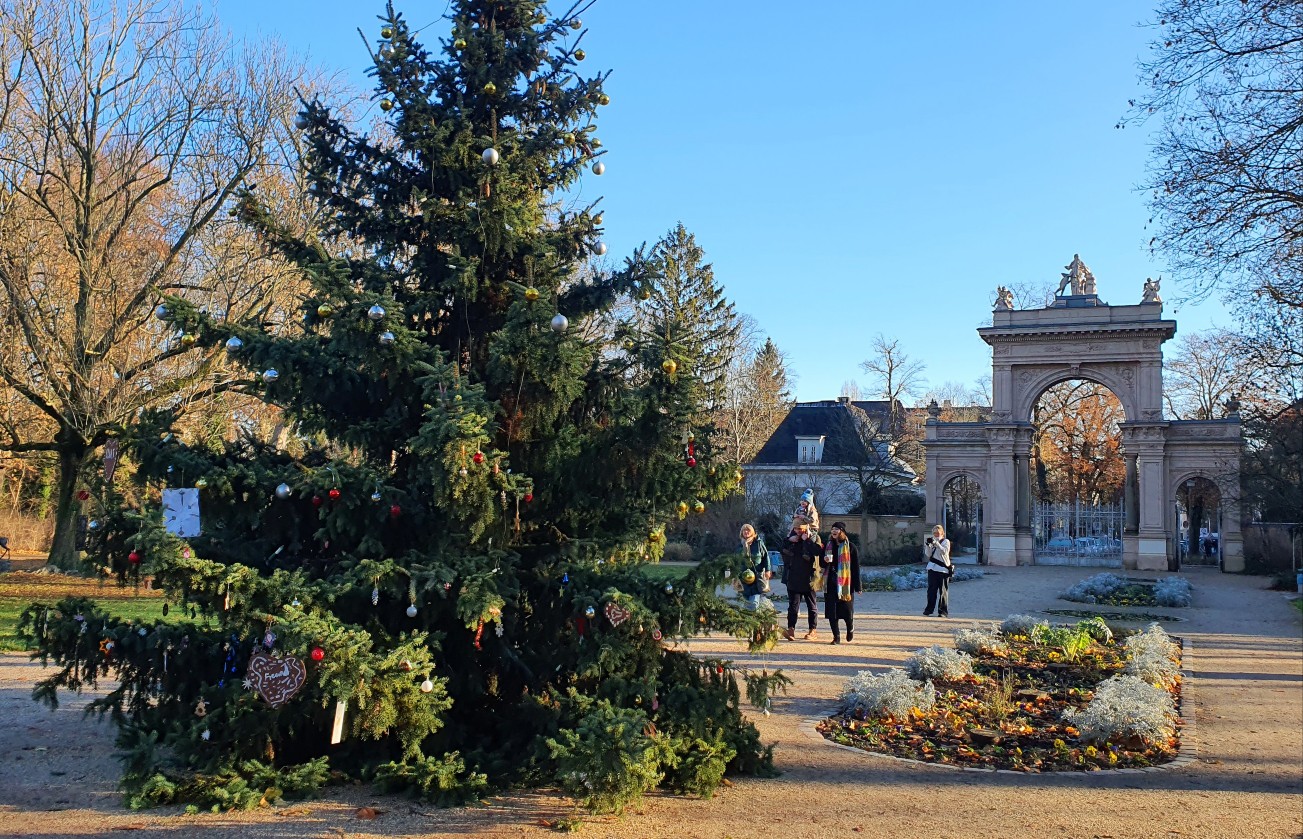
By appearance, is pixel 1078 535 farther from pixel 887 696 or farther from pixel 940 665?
pixel 887 696

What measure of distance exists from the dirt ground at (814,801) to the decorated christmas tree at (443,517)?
0.85 feet

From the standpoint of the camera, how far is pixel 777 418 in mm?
55281

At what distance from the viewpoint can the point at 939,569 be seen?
1778cm

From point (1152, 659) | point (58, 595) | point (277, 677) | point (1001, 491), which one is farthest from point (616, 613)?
point (1001, 491)

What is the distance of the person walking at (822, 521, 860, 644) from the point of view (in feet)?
46.2

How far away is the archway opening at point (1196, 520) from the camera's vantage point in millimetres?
39531

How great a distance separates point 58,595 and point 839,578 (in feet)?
48.6

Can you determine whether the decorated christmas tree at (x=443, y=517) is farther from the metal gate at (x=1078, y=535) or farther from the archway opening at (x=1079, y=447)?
the archway opening at (x=1079, y=447)

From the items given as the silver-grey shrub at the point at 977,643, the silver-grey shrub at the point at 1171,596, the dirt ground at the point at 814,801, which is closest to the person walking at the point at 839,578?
the silver-grey shrub at the point at 977,643

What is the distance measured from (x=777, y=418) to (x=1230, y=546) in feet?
77.7

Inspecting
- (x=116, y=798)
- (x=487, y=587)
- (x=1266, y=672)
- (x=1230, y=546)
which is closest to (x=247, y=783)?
(x=116, y=798)

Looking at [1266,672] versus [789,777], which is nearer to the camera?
[789,777]

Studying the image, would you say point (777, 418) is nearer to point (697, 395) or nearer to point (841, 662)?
point (841, 662)

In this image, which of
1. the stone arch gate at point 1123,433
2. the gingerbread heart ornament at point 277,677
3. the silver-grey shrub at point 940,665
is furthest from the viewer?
the stone arch gate at point 1123,433
